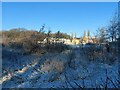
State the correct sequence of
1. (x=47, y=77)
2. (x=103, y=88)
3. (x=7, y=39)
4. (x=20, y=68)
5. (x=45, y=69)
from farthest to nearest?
(x=7, y=39) → (x=20, y=68) → (x=45, y=69) → (x=47, y=77) → (x=103, y=88)

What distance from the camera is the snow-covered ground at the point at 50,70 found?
8.73 metres

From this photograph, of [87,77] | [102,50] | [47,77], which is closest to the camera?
[87,77]

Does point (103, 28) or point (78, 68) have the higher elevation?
point (103, 28)

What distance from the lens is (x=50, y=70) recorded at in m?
9.70

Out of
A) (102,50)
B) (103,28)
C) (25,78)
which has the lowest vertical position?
(25,78)

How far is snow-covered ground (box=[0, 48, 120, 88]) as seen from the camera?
28.6 ft

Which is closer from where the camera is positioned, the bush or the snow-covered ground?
the snow-covered ground

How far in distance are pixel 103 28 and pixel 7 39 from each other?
5.54 meters

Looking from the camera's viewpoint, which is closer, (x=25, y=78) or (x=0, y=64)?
(x=25, y=78)

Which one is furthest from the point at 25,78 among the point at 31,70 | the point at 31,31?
the point at 31,31

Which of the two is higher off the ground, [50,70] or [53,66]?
[53,66]

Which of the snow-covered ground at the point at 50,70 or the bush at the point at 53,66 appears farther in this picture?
the bush at the point at 53,66

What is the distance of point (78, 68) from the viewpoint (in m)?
9.73

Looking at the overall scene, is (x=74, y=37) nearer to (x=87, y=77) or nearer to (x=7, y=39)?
(x=7, y=39)
